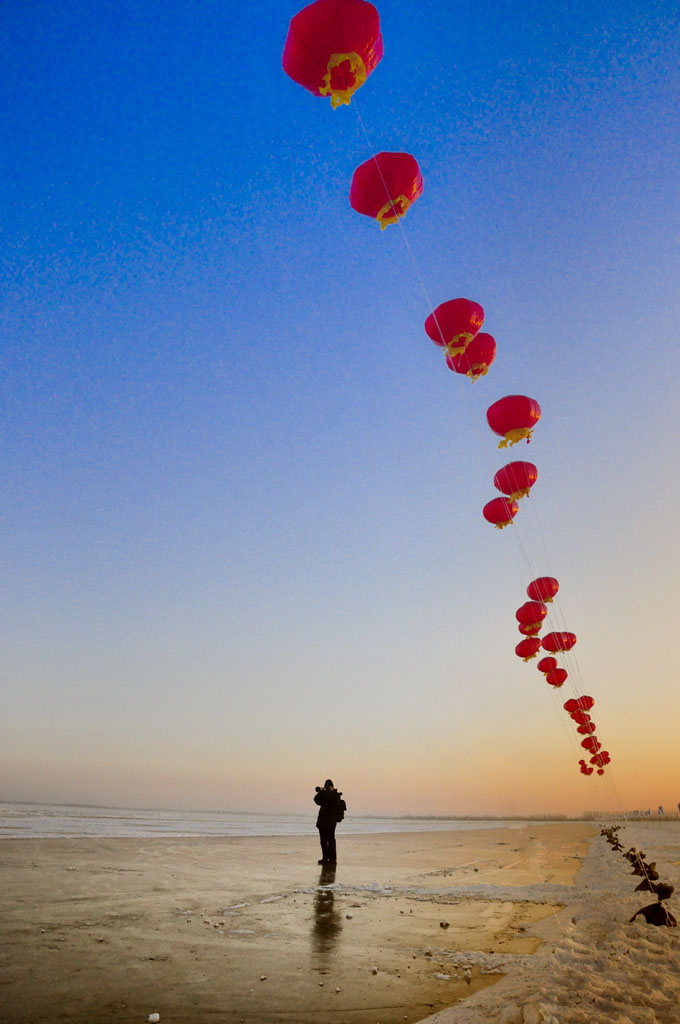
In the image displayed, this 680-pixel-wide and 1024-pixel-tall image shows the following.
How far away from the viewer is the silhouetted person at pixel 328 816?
12.8m

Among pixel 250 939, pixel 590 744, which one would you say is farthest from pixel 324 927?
pixel 590 744

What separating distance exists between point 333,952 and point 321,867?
305 inches

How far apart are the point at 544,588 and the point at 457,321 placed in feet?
28.5

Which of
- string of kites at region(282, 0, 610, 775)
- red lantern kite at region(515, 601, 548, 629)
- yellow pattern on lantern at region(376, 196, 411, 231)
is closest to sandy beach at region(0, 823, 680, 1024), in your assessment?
red lantern kite at region(515, 601, 548, 629)

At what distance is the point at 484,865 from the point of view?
541 inches

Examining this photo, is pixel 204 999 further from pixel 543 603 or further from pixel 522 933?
pixel 543 603

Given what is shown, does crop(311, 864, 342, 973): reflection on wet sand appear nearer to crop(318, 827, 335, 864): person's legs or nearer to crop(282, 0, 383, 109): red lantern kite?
crop(318, 827, 335, 864): person's legs

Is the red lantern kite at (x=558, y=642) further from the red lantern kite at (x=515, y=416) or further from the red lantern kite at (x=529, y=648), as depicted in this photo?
the red lantern kite at (x=515, y=416)

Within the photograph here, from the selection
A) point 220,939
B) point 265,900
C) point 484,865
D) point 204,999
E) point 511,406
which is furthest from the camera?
point 484,865

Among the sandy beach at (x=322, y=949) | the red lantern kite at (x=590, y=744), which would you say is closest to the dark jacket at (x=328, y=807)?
the sandy beach at (x=322, y=949)

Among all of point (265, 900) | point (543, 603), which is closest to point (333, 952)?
point (265, 900)

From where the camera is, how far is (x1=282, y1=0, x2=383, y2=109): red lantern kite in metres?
5.44

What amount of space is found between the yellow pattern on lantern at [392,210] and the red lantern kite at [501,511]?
250 inches

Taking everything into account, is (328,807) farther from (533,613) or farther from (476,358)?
(476,358)
